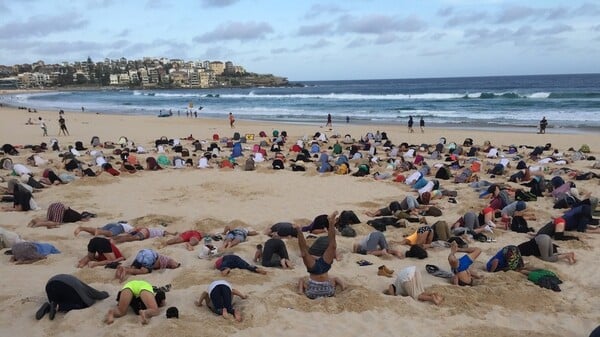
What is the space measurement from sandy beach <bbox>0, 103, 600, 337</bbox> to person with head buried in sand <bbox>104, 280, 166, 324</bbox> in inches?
4.9

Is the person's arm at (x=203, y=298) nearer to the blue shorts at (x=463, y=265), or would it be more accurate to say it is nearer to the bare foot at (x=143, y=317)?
the bare foot at (x=143, y=317)

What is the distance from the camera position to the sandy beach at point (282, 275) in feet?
19.5

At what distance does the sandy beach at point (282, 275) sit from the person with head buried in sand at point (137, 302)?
0.12 metres

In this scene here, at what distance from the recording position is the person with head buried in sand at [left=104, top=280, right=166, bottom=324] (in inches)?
239

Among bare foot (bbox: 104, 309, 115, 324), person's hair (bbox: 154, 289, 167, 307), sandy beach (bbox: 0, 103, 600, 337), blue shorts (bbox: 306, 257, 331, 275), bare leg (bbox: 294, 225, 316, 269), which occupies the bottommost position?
sandy beach (bbox: 0, 103, 600, 337)

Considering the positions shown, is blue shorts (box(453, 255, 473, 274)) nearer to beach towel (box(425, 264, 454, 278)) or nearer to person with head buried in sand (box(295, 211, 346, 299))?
beach towel (box(425, 264, 454, 278))

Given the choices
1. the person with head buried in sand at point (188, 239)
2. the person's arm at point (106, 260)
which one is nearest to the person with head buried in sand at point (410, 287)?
the person with head buried in sand at point (188, 239)

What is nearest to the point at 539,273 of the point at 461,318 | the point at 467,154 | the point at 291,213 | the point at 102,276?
the point at 461,318

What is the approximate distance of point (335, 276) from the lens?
736 centimetres

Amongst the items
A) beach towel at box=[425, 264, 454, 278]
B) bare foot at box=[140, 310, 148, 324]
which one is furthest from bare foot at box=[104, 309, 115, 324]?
beach towel at box=[425, 264, 454, 278]

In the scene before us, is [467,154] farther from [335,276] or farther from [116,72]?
[116,72]

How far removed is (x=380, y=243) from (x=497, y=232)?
8.55 feet

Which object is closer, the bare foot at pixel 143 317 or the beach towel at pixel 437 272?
the bare foot at pixel 143 317

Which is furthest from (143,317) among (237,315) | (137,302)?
(237,315)
